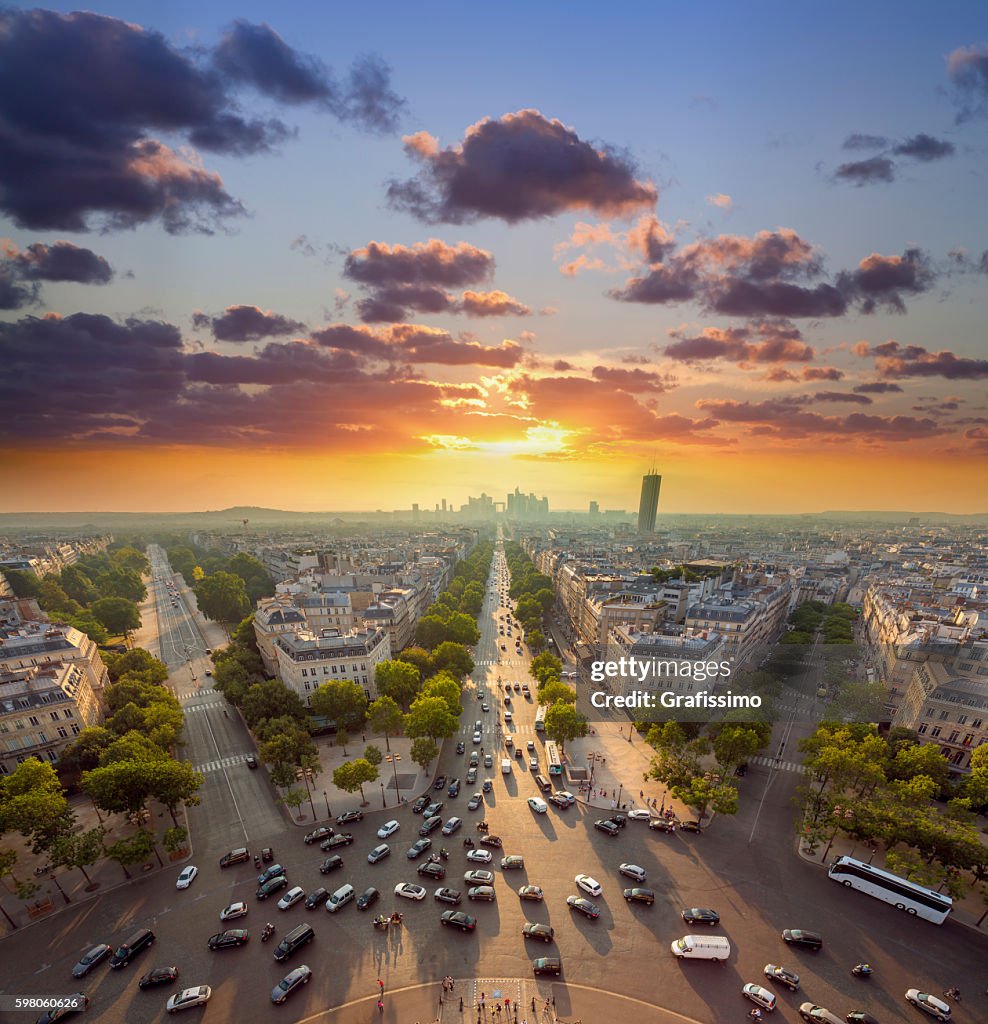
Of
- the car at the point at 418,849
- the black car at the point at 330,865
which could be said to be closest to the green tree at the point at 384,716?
the car at the point at 418,849

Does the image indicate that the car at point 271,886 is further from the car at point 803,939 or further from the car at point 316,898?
the car at point 803,939

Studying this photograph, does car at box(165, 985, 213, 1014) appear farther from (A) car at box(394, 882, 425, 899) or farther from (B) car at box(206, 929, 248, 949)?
(A) car at box(394, 882, 425, 899)

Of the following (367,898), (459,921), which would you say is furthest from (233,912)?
(459,921)

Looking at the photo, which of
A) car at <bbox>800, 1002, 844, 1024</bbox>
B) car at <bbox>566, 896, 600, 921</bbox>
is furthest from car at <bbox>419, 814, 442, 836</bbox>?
car at <bbox>800, 1002, 844, 1024</bbox>

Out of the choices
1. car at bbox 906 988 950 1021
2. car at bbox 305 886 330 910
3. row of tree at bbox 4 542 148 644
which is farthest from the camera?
row of tree at bbox 4 542 148 644

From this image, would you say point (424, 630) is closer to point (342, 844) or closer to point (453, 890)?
point (342, 844)

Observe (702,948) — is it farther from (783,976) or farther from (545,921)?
(545,921)

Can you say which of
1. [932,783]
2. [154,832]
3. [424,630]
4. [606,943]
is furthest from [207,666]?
[932,783]
